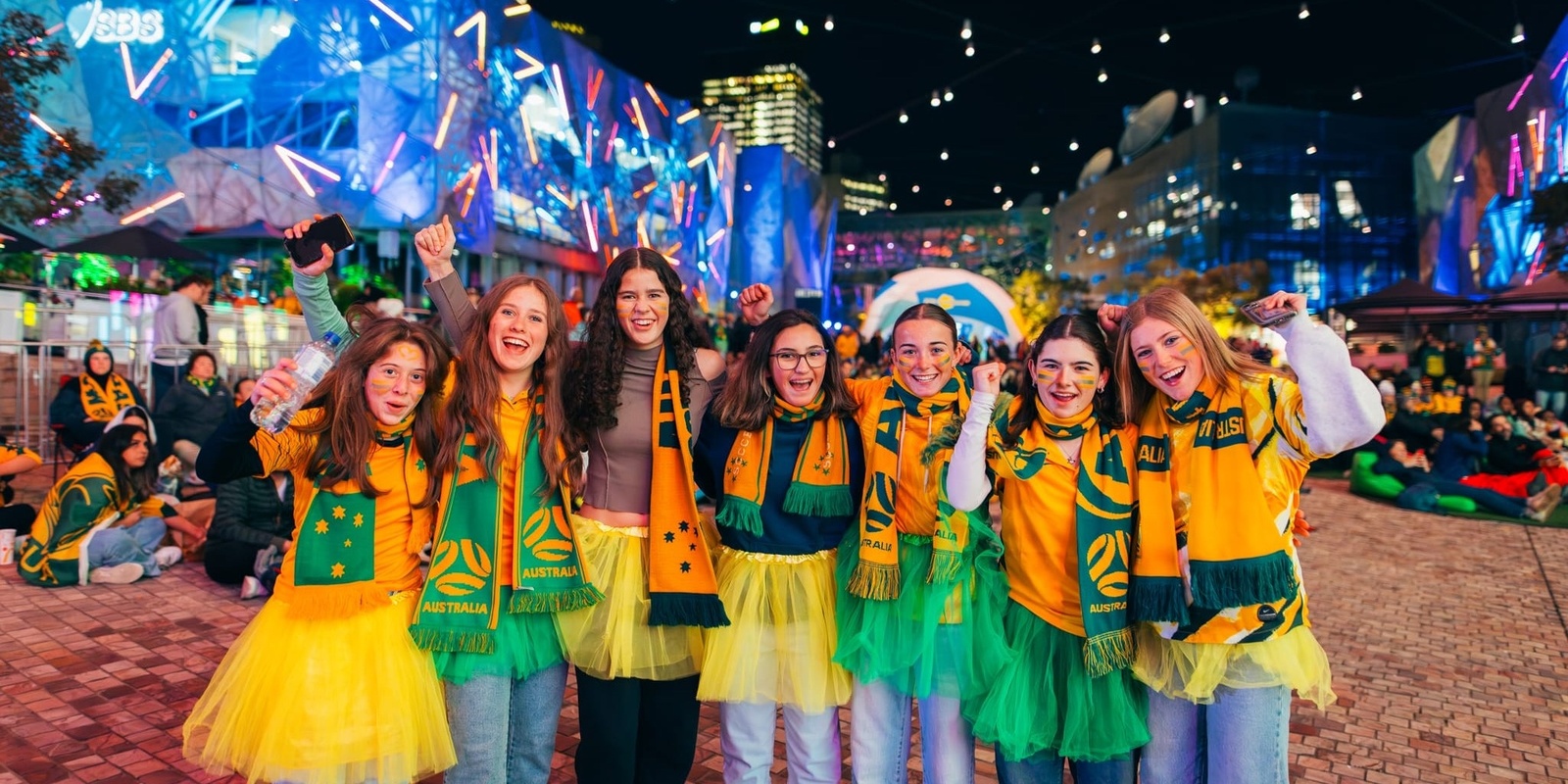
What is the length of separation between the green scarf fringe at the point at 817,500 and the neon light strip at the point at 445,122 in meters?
21.2

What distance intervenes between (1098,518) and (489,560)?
1777 millimetres

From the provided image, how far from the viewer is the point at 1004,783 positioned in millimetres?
2676

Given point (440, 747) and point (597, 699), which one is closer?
point (440, 747)

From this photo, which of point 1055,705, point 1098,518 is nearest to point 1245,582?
point 1098,518

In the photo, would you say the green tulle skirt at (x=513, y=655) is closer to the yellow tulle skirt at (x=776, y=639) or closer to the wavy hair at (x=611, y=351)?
the yellow tulle skirt at (x=776, y=639)

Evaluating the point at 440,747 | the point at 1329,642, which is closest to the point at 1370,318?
the point at 1329,642

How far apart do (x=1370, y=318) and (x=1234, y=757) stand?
22.0 metres

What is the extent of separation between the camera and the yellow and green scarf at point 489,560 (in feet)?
8.13

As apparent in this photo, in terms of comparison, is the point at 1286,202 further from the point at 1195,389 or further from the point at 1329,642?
the point at 1195,389

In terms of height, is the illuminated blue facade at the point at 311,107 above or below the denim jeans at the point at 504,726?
above

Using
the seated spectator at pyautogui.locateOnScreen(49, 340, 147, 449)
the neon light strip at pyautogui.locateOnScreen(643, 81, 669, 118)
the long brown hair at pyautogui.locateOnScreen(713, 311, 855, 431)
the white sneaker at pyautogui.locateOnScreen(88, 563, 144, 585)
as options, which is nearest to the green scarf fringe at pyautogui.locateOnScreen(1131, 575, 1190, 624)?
the long brown hair at pyautogui.locateOnScreen(713, 311, 855, 431)

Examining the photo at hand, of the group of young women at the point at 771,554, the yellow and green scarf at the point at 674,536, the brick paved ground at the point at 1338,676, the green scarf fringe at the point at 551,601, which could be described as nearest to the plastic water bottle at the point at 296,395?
the group of young women at the point at 771,554

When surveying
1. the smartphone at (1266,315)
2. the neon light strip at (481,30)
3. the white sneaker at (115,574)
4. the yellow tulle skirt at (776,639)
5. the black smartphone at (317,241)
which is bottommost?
the white sneaker at (115,574)

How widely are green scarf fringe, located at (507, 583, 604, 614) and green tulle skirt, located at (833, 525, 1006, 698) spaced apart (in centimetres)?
79
